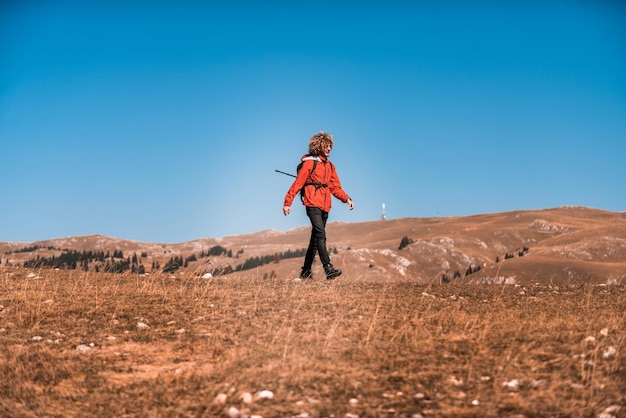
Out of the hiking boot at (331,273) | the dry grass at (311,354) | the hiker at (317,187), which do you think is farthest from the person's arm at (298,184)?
the dry grass at (311,354)

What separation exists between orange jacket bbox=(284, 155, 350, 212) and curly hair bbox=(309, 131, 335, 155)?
193mm

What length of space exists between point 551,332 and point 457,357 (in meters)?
2.05

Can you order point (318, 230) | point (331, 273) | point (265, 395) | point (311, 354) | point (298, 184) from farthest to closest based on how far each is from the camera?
point (331, 273) → point (318, 230) → point (298, 184) → point (311, 354) → point (265, 395)

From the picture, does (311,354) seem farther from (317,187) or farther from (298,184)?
(317,187)

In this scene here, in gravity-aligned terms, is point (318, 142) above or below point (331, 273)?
above

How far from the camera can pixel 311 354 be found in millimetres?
8305

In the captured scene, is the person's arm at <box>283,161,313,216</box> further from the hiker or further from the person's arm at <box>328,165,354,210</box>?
the person's arm at <box>328,165,354,210</box>

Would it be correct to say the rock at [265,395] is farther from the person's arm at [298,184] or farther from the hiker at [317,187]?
the person's arm at [298,184]

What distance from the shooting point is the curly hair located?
53.0ft

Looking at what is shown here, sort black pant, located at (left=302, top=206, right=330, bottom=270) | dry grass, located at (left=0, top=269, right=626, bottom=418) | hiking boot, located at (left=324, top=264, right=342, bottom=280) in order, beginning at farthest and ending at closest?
hiking boot, located at (left=324, top=264, right=342, bottom=280), black pant, located at (left=302, top=206, right=330, bottom=270), dry grass, located at (left=0, top=269, right=626, bottom=418)

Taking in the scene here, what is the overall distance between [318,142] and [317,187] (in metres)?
1.21

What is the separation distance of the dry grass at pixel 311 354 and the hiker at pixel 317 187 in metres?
2.88

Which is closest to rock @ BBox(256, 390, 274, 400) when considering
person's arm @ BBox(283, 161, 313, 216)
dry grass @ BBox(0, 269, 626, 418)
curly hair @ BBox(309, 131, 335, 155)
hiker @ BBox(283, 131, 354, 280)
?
dry grass @ BBox(0, 269, 626, 418)

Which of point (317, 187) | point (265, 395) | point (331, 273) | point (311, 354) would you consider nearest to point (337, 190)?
point (317, 187)
